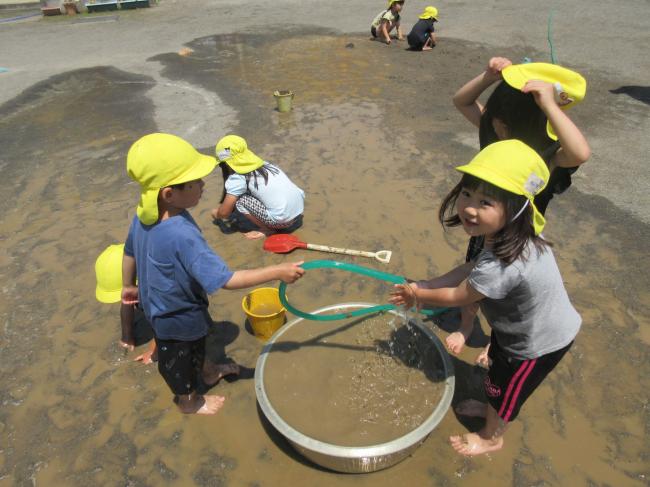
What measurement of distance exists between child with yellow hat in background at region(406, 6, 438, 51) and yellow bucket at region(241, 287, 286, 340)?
8.27 m

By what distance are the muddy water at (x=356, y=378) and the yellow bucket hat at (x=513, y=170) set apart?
108 centimetres

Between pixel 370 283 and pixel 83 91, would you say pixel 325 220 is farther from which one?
pixel 83 91

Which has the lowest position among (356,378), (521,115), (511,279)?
(356,378)

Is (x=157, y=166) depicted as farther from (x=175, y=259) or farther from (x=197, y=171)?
(x=175, y=259)

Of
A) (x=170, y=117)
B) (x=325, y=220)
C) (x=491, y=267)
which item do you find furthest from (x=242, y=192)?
(x=170, y=117)

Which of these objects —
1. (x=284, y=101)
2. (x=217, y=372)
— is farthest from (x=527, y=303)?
(x=284, y=101)

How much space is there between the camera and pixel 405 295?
6.61 ft

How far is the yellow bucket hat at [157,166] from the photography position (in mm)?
1744

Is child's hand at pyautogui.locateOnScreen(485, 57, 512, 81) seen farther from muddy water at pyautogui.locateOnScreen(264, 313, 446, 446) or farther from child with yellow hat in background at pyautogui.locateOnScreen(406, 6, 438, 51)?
child with yellow hat in background at pyautogui.locateOnScreen(406, 6, 438, 51)

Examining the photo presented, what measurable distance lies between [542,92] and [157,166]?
1600 mm

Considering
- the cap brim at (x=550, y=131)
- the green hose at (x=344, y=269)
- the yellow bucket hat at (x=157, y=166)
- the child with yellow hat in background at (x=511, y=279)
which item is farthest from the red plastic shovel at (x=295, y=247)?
the yellow bucket hat at (x=157, y=166)

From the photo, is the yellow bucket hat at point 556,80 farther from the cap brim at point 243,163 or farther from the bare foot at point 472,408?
the cap brim at point 243,163

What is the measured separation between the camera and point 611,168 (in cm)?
466

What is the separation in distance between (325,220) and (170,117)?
12.3 ft
